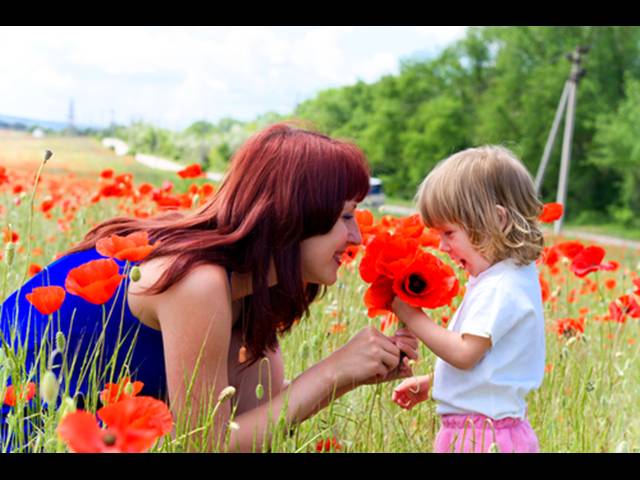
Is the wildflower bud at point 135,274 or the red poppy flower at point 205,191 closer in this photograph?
the wildflower bud at point 135,274

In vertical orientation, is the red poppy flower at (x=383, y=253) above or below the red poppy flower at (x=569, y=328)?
above

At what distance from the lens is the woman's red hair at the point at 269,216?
5.86ft

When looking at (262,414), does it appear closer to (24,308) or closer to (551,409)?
(24,308)

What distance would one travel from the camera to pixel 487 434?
196 centimetres

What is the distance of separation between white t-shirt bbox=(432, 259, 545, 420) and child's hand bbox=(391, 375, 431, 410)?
17 cm

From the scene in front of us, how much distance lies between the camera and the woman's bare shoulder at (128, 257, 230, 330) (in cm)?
172

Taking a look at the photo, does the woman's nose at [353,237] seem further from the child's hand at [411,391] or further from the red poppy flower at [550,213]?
the red poppy flower at [550,213]

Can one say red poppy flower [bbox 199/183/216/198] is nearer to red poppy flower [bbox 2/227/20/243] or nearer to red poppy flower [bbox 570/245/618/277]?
red poppy flower [bbox 2/227/20/243]

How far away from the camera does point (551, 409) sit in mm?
2561

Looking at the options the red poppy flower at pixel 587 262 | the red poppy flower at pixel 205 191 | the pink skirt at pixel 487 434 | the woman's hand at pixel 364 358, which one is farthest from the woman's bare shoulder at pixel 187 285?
the red poppy flower at pixel 205 191

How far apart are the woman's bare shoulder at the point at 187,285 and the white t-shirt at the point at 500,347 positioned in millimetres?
529

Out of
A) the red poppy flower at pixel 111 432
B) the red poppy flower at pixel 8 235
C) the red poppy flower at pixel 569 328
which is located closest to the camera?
the red poppy flower at pixel 111 432

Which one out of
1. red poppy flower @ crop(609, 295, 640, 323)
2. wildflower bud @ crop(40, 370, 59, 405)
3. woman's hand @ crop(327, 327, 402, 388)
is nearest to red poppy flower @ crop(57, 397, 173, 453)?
wildflower bud @ crop(40, 370, 59, 405)
